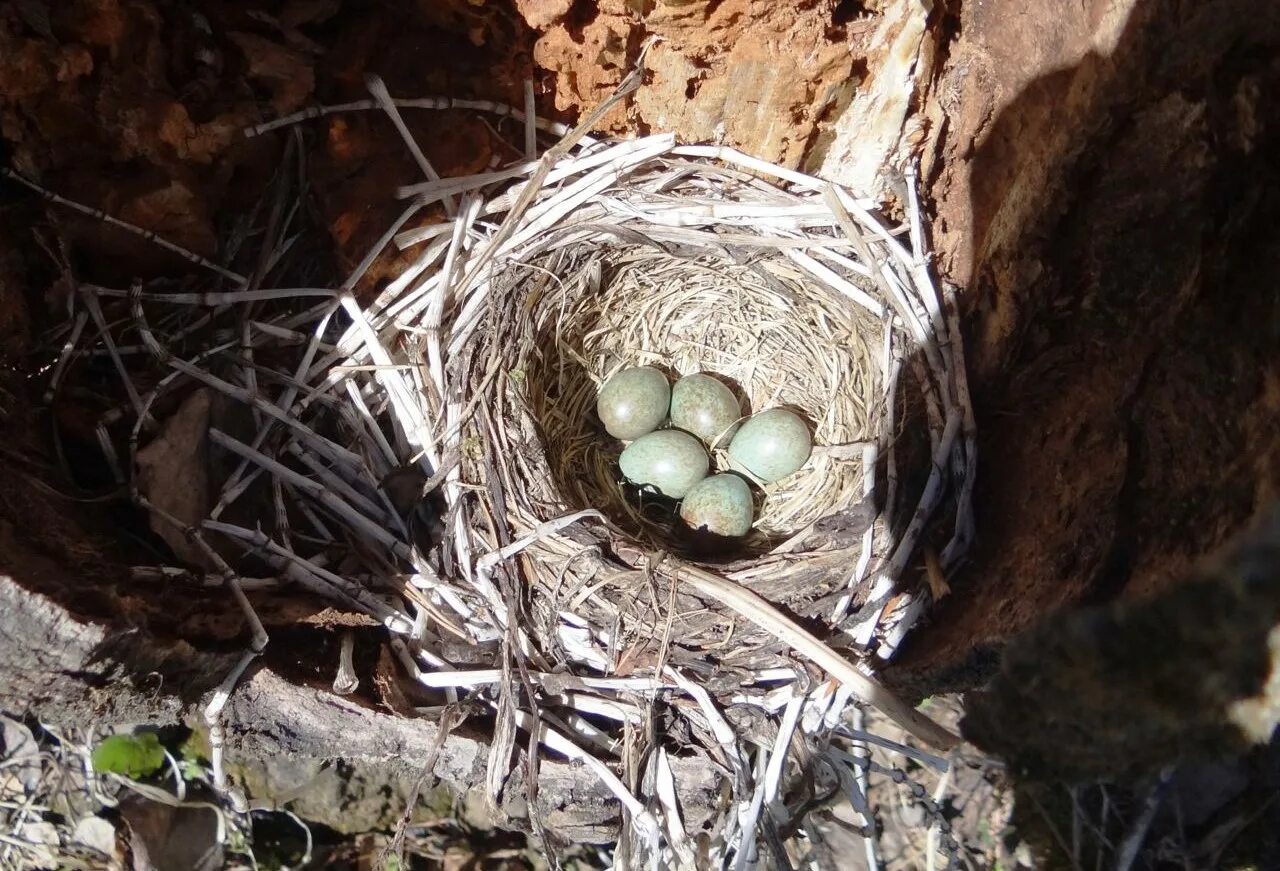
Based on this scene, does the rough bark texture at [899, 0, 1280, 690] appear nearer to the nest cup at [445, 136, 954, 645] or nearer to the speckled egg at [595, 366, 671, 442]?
the nest cup at [445, 136, 954, 645]

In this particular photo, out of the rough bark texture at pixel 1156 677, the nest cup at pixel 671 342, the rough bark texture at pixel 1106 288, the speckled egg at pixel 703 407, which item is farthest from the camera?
the speckled egg at pixel 703 407

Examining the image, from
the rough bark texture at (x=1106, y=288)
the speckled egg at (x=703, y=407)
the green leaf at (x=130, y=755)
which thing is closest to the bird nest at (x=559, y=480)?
the rough bark texture at (x=1106, y=288)

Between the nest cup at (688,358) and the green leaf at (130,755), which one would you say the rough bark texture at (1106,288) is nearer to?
the nest cup at (688,358)

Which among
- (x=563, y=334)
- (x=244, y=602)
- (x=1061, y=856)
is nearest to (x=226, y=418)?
(x=244, y=602)

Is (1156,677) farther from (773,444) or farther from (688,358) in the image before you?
(688,358)

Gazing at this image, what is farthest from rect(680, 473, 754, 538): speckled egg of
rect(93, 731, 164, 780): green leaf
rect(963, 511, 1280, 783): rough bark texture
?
rect(93, 731, 164, 780): green leaf

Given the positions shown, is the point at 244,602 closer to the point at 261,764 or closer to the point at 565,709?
the point at 565,709
